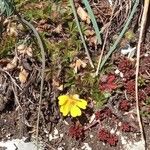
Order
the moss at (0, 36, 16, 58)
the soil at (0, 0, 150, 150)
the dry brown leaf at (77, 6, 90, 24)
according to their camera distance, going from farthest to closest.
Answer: the dry brown leaf at (77, 6, 90, 24)
the moss at (0, 36, 16, 58)
the soil at (0, 0, 150, 150)

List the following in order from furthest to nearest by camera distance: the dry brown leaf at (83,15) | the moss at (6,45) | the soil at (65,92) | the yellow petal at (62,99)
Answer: the dry brown leaf at (83,15)
the moss at (6,45)
the soil at (65,92)
the yellow petal at (62,99)

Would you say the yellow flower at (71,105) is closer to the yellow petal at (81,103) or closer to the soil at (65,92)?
the yellow petal at (81,103)

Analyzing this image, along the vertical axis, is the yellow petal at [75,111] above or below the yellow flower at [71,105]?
below

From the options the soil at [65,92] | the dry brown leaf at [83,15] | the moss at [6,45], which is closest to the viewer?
the soil at [65,92]

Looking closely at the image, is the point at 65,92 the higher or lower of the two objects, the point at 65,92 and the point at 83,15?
the lower

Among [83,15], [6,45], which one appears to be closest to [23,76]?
[6,45]

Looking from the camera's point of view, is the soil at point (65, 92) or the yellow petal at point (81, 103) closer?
the yellow petal at point (81, 103)

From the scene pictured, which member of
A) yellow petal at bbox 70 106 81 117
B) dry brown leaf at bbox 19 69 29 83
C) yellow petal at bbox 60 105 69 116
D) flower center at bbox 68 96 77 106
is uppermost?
dry brown leaf at bbox 19 69 29 83

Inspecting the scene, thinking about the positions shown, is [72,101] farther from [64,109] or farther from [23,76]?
[23,76]

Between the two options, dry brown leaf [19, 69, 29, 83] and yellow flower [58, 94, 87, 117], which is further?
dry brown leaf [19, 69, 29, 83]

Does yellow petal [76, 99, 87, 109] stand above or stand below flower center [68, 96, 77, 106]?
below

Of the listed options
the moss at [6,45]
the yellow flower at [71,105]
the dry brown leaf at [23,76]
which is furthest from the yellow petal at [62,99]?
the moss at [6,45]

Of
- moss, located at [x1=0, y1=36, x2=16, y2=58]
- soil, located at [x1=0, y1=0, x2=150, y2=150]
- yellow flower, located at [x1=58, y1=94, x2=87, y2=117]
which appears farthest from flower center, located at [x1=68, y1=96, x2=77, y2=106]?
moss, located at [x1=0, y1=36, x2=16, y2=58]

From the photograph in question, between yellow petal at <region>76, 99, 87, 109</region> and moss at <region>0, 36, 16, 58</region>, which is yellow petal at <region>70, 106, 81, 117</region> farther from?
moss at <region>0, 36, 16, 58</region>
